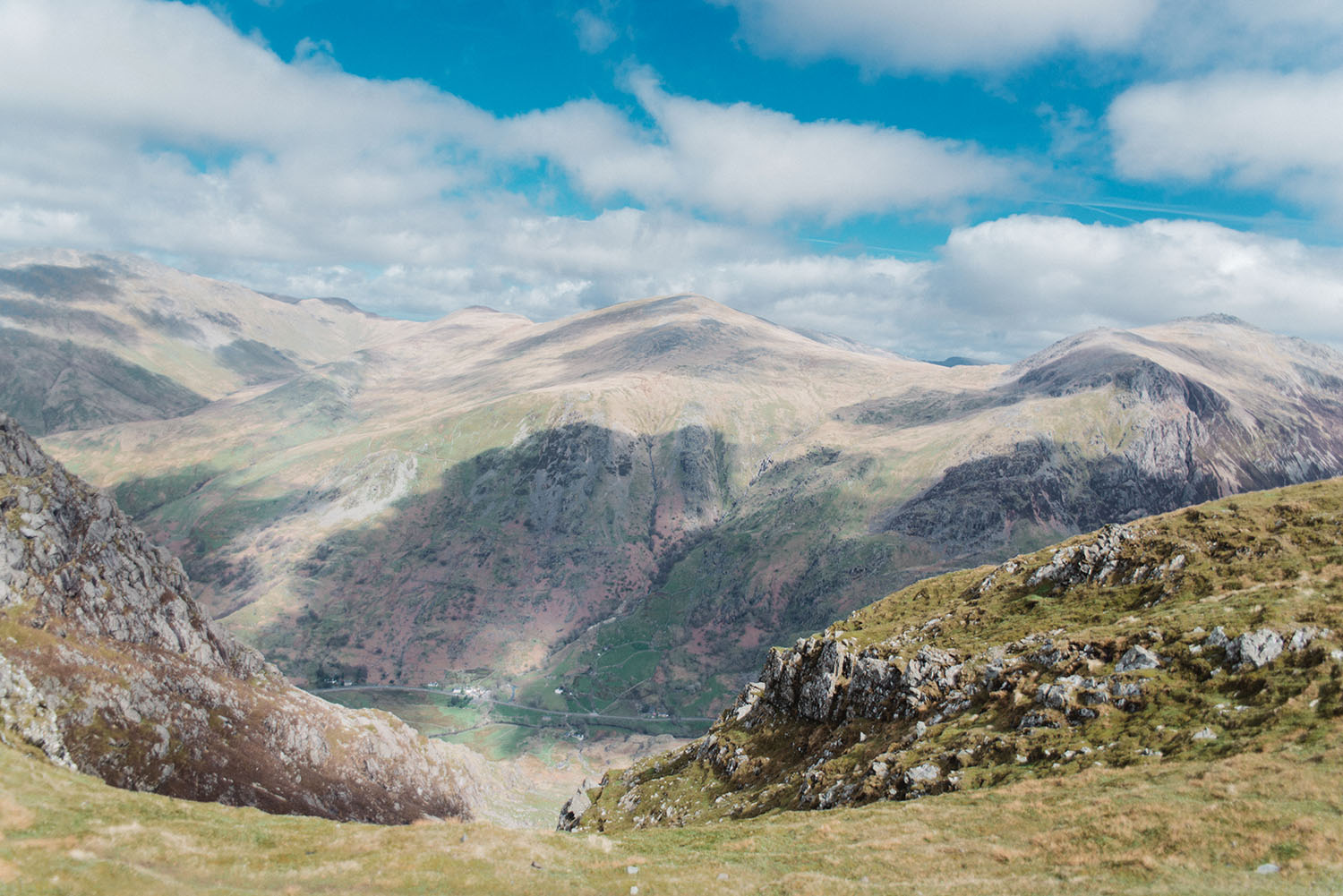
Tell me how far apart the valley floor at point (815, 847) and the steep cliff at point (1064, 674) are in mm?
3483

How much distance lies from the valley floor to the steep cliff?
3.48 metres

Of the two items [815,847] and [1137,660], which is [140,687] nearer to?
[815,847]

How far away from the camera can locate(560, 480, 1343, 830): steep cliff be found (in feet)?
104

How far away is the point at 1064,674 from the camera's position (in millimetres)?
39906

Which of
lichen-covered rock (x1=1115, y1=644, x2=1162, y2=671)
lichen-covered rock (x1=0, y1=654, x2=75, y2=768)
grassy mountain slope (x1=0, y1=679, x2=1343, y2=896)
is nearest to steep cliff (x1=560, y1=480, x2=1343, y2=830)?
lichen-covered rock (x1=1115, y1=644, x2=1162, y2=671)

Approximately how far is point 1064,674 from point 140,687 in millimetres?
125513

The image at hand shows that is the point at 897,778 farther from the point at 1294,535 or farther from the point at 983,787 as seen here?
the point at 1294,535

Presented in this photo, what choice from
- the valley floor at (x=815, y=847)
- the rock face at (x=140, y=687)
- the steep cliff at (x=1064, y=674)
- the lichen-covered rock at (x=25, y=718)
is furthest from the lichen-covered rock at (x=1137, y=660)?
the rock face at (x=140, y=687)

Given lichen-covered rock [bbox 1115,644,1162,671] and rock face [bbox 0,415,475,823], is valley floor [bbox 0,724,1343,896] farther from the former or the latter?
rock face [bbox 0,415,475,823]

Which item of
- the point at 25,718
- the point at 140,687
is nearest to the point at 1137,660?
the point at 25,718

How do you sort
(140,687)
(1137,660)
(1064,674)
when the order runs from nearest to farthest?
(1137,660)
(1064,674)
(140,687)

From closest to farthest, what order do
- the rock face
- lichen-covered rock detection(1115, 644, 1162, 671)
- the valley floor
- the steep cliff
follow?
the valley floor, the steep cliff, lichen-covered rock detection(1115, 644, 1162, 671), the rock face

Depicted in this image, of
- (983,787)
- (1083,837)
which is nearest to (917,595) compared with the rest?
(983,787)

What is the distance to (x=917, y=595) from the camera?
70.9 metres
